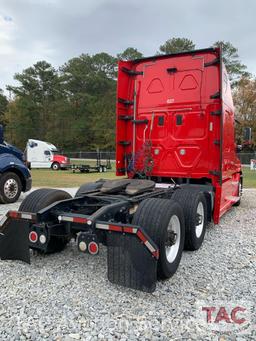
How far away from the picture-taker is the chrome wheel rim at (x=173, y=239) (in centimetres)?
375

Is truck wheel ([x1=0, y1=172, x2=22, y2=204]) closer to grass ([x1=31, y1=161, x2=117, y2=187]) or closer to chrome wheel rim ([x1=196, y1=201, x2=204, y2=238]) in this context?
grass ([x1=31, y1=161, x2=117, y2=187])

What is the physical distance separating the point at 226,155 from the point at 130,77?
8.45ft

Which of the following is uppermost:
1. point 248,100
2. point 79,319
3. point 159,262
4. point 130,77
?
point 248,100

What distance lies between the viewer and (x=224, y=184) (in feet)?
20.5

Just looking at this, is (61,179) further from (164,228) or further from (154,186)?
(164,228)

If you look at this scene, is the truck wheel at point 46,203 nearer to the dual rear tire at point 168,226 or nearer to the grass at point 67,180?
the dual rear tire at point 168,226

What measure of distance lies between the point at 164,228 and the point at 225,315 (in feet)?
3.35

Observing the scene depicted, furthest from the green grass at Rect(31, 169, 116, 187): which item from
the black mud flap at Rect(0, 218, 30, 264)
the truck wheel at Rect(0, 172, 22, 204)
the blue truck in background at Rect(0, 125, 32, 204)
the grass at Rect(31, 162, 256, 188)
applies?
the black mud flap at Rect(0, 218, 30, 264)

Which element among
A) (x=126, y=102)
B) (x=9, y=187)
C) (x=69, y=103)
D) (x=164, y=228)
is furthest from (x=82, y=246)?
(x=69, y=103)

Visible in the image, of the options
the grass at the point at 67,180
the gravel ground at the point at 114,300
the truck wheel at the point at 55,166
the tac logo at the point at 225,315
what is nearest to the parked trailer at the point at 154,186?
the gravel ground at the point at 114,300

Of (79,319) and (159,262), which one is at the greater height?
(159,262)

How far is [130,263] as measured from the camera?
317cm

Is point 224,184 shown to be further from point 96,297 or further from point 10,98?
point 10,98

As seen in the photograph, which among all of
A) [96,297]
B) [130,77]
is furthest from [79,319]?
[130,77]
